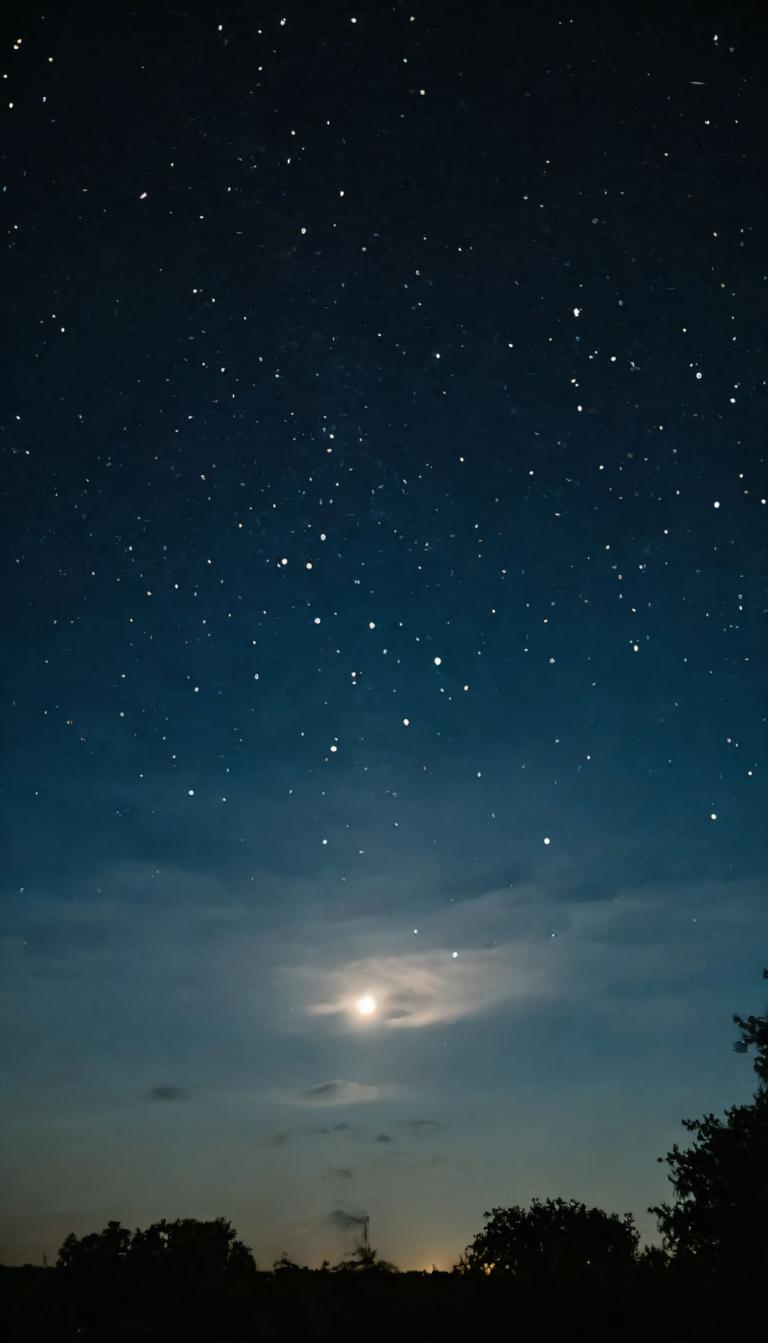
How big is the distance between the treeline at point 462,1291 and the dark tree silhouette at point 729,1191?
32 millimetres

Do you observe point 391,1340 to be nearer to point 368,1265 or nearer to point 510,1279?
point 510,1279

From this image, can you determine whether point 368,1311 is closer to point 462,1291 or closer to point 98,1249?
point 462,1291

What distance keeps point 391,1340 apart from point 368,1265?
807 inches

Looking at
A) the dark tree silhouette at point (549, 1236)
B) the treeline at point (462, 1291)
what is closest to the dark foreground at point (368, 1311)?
the treeline at point (462, 1291)

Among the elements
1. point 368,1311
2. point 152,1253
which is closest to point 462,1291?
point 368,1311

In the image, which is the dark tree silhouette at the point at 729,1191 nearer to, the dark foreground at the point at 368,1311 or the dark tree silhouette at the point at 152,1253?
the dark foreground at the point at 368,1311

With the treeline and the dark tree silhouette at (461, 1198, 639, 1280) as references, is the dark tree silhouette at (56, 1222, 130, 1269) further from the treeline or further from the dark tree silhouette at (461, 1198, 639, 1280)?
the dark tree silhouette at (461, 1198, 639, 1280)

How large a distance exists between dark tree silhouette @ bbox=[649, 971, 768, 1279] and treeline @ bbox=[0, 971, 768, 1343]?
3 cm

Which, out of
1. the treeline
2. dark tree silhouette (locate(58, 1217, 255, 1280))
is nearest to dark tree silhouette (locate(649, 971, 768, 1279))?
the treeline

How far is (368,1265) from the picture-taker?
4122 cm

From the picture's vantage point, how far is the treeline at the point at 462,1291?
61.7 ft

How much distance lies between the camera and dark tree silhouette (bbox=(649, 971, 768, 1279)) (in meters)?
19.1

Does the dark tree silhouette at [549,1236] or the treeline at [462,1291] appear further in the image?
the dark tree silhouette at [549,1236]

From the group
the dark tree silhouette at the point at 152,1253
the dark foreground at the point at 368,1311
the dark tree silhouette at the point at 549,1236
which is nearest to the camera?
the dark foreground at the point at 368,1311
